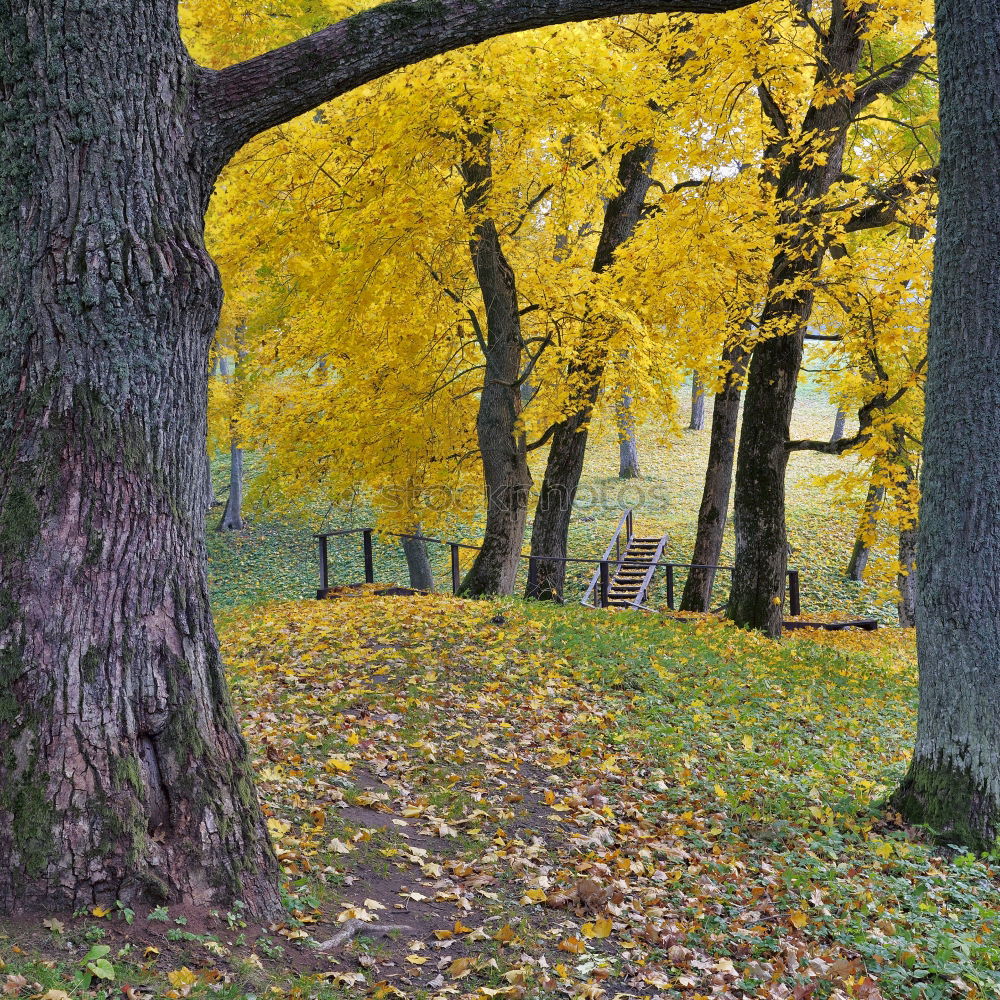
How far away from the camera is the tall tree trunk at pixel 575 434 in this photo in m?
12.4

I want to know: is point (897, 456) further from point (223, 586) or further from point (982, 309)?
point (223, 586)

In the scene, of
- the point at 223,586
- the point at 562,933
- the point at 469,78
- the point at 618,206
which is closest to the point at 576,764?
the point at 562,933

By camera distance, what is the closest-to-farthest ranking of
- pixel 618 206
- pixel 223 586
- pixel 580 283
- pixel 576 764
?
pixel 576 764
pixel 580 283
pixel 618 206
pixel 223 586

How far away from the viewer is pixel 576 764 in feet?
20.3

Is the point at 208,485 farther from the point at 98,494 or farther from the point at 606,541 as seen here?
the point at 606,541

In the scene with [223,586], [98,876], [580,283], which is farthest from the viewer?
[223,586]

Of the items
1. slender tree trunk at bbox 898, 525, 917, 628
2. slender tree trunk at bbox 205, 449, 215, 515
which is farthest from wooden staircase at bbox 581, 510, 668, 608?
slender tree trunk at bbox 205, 449, 215, 515

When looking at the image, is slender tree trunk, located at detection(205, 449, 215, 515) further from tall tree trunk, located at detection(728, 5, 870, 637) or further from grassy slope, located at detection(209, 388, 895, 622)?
tall tree trunk, located at detection(728, 5, 870, 637)

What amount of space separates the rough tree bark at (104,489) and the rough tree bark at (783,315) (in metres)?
8.16

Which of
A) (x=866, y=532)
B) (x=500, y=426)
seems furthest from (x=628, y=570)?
(x=500, y=426)

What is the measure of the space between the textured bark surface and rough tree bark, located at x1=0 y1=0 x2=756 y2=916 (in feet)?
13.4

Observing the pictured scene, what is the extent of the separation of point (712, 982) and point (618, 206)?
11.2 meters

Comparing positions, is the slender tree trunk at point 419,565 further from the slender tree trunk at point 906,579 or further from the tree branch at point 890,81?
the tree branch at point 890,81

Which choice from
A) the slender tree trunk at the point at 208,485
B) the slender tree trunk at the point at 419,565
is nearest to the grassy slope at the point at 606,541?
the slender tree trunk at the point at 419,565
